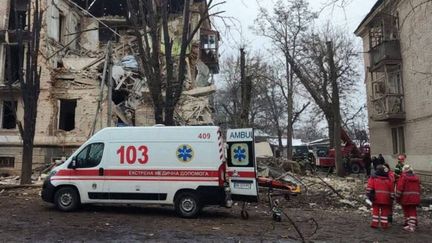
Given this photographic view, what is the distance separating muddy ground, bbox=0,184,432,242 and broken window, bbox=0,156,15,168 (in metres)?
12.0

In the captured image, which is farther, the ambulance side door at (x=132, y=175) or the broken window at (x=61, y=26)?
the broken window at (x=61, y=26)

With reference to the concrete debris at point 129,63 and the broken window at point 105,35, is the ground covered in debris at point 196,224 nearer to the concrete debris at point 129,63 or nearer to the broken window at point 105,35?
the concrete debris at point 129,63

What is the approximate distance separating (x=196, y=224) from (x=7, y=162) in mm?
18570

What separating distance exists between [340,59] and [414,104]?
18.3 meters

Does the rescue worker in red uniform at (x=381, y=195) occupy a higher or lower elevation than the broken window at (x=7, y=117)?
lower

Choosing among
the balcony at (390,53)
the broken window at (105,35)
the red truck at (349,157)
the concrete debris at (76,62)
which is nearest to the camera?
the balcony at (390,53)

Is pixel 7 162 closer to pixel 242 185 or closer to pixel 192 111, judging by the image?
pixel 192 111

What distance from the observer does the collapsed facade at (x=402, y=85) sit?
2270 centimetres

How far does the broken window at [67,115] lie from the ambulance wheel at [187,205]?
665 inches

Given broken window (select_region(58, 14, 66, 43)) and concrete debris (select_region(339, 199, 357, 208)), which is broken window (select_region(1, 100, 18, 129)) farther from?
concrete debris (select_region(339, 199, 357, 208))

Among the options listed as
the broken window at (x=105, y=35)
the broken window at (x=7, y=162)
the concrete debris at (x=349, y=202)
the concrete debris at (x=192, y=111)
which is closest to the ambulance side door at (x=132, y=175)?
the concrete debris at (x=349, y=202)

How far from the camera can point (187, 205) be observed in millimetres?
12328

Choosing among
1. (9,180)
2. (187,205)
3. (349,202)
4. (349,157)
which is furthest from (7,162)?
(349,157)

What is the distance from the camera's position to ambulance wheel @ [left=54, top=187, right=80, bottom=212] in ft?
42.3
